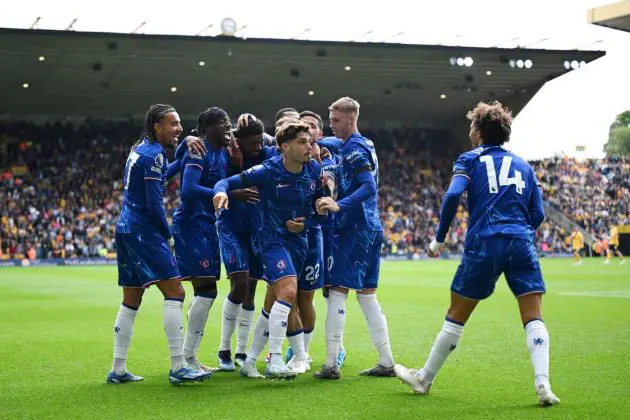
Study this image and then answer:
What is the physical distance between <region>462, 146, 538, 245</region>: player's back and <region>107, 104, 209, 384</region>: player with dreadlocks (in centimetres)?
259

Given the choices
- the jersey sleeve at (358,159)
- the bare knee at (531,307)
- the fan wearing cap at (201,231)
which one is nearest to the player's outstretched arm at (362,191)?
the jersey sleeve at (358,159)

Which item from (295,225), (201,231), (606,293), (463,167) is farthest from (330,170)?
(606,293)

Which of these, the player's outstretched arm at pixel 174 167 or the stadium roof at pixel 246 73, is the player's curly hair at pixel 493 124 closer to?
the player's outstretched arm at pixel 174 167

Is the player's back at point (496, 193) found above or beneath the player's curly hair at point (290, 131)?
beneath

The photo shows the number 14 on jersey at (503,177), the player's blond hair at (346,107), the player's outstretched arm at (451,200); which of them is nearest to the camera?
the player's outstretched arm at (451,200)

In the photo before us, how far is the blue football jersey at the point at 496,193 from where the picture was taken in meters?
6.94

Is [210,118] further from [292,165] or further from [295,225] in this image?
[295,225]

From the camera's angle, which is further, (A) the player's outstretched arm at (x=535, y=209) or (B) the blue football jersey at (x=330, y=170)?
(B) the blue football jersey at (x=330, y=170)

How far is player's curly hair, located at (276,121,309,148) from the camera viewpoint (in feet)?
26.2

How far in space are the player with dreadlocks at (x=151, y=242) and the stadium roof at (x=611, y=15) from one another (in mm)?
19390

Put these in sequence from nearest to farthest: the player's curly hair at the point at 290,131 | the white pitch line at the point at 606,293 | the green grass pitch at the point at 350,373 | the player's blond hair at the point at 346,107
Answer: the green grass pitch at the point at 350,373, the player's curly hair at the point at 290,131, the player's blond hair at the point at 346,107, the white pitch line at the point at 606,293

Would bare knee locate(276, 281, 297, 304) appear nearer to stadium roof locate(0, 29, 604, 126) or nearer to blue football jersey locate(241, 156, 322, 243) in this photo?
blue football jersey locate(241, 156, 322, 243)

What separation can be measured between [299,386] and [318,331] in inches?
202

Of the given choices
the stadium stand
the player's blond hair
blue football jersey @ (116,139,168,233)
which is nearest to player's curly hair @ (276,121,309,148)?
the player's blond hair
